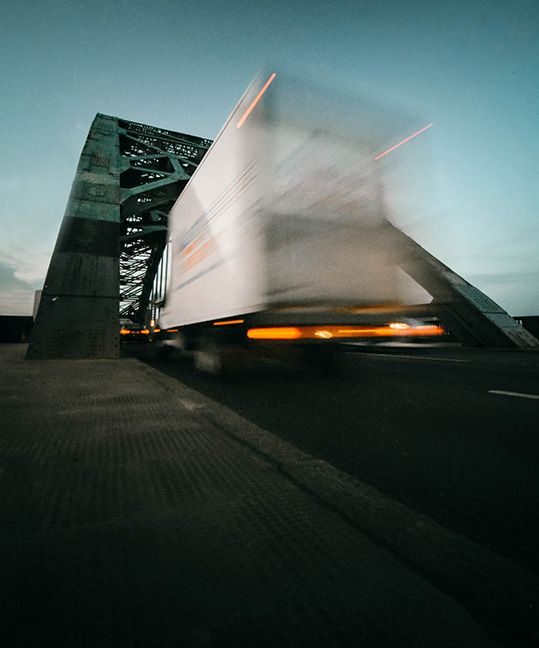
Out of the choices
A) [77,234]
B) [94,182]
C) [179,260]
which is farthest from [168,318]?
[94,182]

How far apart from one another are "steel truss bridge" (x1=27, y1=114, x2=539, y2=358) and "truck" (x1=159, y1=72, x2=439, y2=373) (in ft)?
2.56

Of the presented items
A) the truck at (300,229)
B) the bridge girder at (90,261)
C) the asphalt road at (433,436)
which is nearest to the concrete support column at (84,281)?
the bridge girder at (90,261)

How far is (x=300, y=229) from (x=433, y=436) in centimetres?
318

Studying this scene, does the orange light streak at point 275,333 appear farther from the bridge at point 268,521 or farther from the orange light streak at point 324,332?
the bridge at point 268,521

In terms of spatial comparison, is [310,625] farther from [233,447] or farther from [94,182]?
[94,182]

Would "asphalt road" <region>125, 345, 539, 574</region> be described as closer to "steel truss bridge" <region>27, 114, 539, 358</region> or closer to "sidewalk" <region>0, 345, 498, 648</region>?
"sidewalk" <region>0, 345, 498, 648</region>

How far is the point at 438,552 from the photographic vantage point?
138cm

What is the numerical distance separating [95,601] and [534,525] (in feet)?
6.38

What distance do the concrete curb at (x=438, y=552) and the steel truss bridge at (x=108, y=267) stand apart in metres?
4.50

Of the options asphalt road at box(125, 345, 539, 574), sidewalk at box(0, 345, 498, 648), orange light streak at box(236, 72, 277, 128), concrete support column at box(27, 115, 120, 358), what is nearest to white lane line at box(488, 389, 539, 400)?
asphalt road at box(125, 345, 539, 574)

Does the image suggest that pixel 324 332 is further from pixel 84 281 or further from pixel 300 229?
pixel 84 281

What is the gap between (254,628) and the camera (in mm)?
1020

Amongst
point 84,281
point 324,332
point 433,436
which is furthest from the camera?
point 84,281

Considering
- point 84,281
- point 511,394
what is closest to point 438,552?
point 511,394
